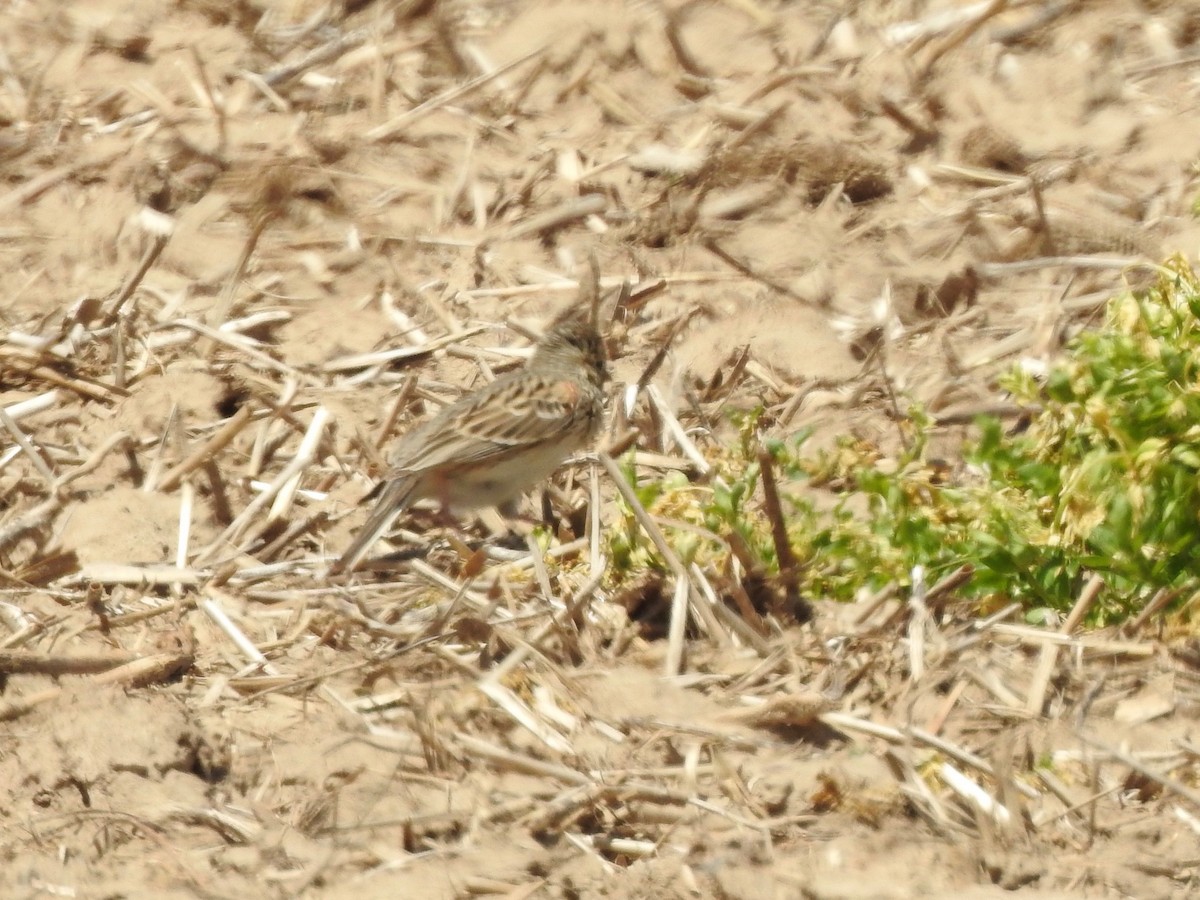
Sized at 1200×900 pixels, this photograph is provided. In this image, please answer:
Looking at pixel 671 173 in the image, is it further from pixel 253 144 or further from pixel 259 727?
pixel 259 727

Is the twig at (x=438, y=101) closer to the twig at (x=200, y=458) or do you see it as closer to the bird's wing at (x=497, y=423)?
the bird's wing at (x=497, y=423)

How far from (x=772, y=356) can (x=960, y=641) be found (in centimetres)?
263

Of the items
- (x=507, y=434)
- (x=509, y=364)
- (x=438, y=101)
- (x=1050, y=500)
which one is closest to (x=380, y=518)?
(x=507, y=434)

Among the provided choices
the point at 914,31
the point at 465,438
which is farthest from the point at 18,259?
the point at 914,31

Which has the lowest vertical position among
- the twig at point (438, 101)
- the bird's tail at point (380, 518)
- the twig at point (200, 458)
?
the bird's tail at point (380, 518)

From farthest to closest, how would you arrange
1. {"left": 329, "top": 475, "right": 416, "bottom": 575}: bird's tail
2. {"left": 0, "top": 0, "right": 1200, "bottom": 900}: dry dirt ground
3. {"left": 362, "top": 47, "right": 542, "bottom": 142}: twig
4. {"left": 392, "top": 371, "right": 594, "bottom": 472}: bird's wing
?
1. {"left": 362, "top": 47, "right": 542, "bottom": 142}: twig
2. {"left": 392, "top": 371, "right": 594, "bottom": 472}: bird's wing
3. {"left": 329, "top": 475, "right": 416, "bottom": 575}: bird's tail
4. {"left": 0, "top": 0, "right": 1200, "bottom": 900}: dry dirt ground

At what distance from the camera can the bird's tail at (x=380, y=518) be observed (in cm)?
699

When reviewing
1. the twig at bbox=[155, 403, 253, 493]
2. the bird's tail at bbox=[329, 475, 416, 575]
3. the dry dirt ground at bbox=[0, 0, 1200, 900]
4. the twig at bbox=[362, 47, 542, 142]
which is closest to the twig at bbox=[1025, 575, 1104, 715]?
the dry dirt ground at bbox=[0, 0, 1200, 900]

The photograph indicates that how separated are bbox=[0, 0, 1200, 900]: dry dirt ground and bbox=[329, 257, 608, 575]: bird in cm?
19

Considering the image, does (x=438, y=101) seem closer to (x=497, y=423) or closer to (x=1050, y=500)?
(x=497, y=423)

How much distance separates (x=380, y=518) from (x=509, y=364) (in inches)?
60.3

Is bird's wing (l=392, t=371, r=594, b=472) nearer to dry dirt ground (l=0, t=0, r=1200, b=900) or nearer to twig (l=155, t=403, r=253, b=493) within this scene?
dry dirt ground (l=0, t=0, r=1200, b=900)

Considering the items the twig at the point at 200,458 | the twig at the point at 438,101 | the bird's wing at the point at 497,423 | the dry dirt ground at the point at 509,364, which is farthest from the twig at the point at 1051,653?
the twig at the point at 438,101

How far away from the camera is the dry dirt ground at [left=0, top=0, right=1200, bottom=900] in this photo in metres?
5.07
